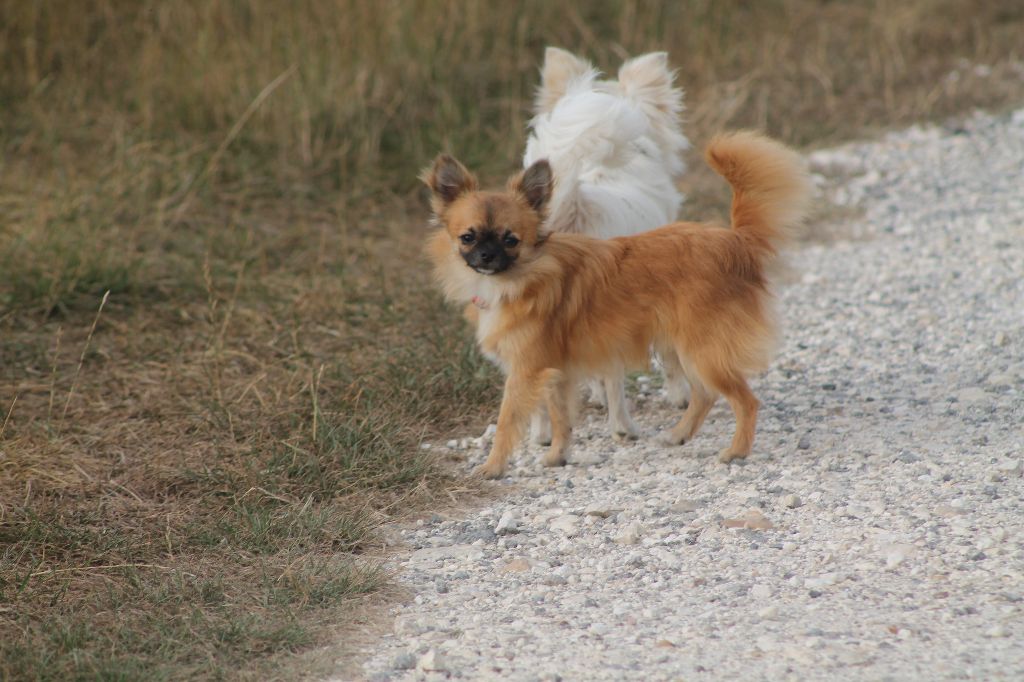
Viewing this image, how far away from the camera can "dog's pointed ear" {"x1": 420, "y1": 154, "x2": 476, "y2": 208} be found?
4.84m

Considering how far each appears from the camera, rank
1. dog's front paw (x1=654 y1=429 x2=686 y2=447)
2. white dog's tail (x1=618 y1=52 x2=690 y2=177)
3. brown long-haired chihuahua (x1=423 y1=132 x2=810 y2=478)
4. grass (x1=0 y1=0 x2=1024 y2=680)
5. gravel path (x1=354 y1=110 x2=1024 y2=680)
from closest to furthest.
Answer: gravel path (x1=354 y1=110 x2=1024 y2=680), grass (x1=0 y1=0 x2=1024 y2=680), brown long-haired chihuahua (x1=423 y1=132 x2=810 y2=478), dog's front paw (x1=654 y1=429 x2=686 y2=447), white dog's tail (x1=618 y1=52 x2=690 y2=177)

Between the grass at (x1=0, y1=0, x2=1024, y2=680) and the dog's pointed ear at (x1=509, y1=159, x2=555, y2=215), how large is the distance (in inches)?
43.3

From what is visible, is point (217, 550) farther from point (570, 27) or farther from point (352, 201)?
point (570, 27)

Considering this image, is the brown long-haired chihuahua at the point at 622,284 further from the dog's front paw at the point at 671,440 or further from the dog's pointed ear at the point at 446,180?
the dog's front paw at the point at 671,440

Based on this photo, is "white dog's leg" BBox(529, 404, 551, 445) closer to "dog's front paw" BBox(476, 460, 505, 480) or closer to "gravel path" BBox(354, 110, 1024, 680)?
"gravel path" BBox(354, 110, 1024, 680)

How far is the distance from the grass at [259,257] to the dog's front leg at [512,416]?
0.58ft

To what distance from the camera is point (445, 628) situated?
3.48 metres

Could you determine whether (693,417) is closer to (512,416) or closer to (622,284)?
(622,284)

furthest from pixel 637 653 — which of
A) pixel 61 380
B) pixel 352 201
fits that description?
pixel 352 201

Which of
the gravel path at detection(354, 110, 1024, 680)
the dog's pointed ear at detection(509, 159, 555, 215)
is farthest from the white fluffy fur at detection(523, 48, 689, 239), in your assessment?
the gravel path at detection(354, 110, 1024, 680)

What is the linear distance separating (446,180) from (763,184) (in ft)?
4.11

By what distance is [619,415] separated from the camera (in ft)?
17.1

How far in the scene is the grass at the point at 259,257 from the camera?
12.5 ft

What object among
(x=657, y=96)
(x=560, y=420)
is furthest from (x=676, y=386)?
(x=657, y=96)
